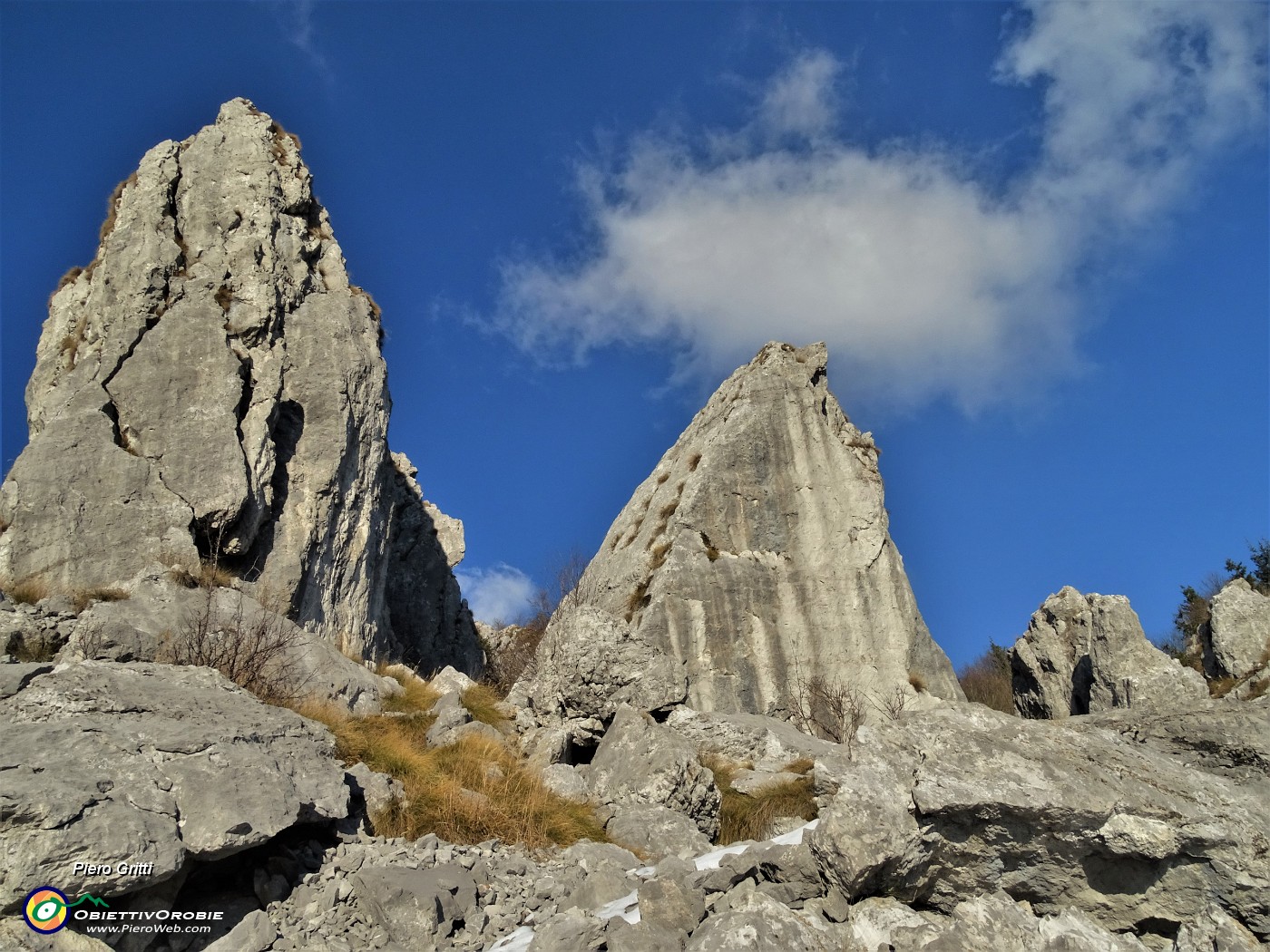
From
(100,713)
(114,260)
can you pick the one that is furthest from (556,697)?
(114,260)

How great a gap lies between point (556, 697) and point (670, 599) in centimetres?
1041

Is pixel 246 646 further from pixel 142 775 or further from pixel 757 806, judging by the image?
pixel 757 806

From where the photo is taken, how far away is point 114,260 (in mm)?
16422

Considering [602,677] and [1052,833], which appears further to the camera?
[602,677]

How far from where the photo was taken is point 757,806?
9.74 meters

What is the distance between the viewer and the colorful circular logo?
13.8ft

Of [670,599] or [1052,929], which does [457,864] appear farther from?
[670,599]

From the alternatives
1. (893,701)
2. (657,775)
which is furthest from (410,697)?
(893,701)

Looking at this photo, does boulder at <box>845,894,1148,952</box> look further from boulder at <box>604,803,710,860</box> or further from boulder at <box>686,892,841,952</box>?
boulder at <box>604,803,710,860</box>

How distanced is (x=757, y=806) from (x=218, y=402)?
36.9 ft

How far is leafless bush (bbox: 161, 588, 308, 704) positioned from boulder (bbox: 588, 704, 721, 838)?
3626 mm


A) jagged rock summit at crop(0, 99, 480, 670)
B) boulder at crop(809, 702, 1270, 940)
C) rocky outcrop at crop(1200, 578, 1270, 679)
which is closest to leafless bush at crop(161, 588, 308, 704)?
jagged rock summit at crop(0, 99, 480, 670)

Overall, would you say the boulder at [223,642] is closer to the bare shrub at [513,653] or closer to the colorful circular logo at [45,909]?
the colorful circular logo at [45,909]

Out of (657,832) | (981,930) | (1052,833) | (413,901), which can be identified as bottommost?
(413,901)
